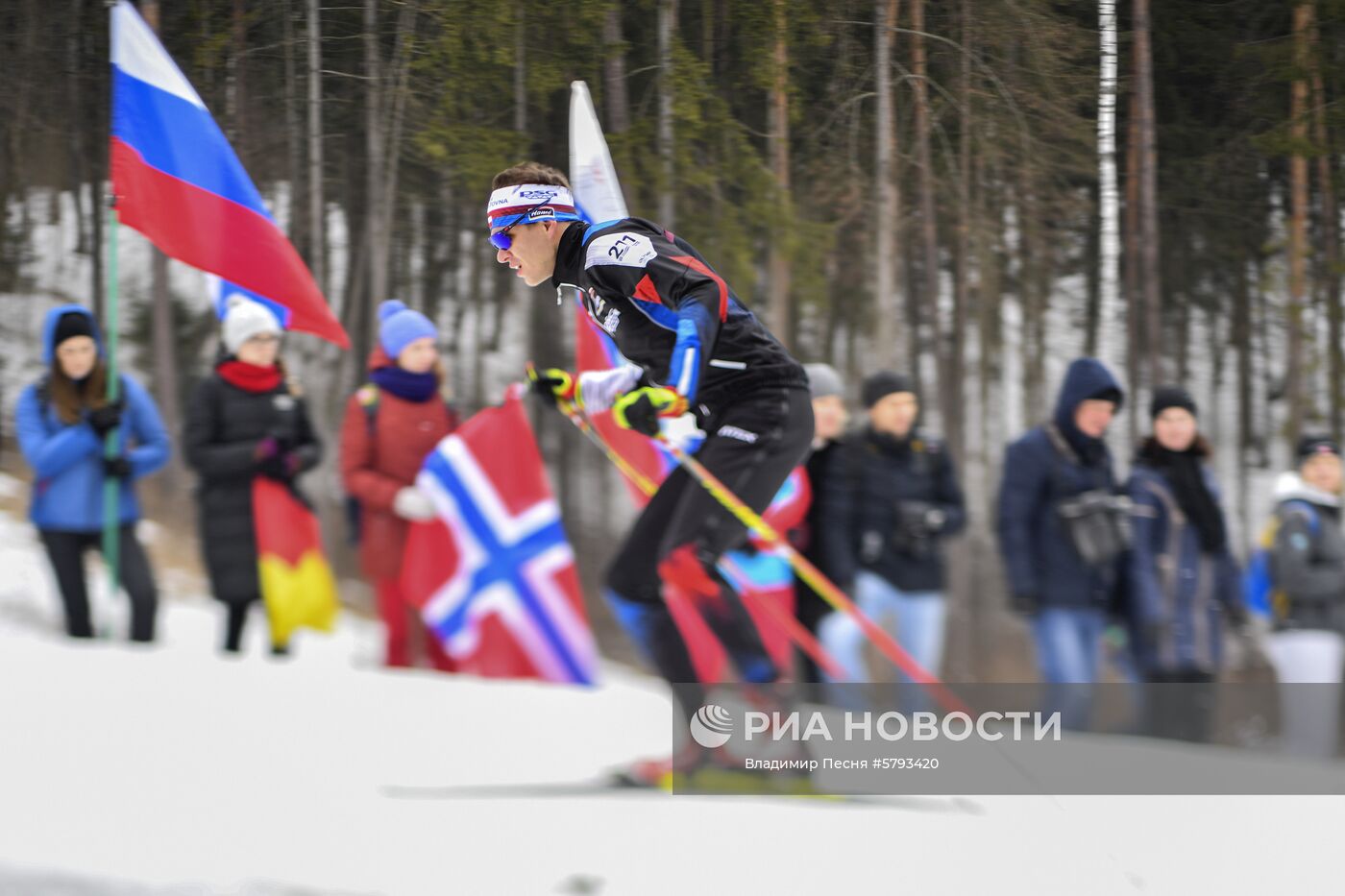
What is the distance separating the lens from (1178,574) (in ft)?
14.1

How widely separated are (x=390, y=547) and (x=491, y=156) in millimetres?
1955

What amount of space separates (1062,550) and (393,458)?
7.84 ft

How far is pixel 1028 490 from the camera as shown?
4.31m

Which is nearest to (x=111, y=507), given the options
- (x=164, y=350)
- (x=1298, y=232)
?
(x=164, y=350)

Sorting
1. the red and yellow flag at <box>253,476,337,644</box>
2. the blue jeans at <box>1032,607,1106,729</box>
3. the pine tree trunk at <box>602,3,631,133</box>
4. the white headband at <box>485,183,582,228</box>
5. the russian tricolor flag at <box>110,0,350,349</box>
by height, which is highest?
the pine tree trunk at <box>602,3,631,133</box>

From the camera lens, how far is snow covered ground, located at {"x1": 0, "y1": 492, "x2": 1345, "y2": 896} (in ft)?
9.81

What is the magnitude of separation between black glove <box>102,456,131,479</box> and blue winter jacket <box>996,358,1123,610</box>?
3031 mm

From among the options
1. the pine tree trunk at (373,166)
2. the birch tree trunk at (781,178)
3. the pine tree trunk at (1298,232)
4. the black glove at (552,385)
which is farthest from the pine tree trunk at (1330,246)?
the pine tree trunk at (373,166)

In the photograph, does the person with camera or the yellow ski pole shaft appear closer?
the yellow ski pole shaft

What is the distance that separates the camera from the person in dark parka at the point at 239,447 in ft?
13.7

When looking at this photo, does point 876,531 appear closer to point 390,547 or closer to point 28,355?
point 390,547

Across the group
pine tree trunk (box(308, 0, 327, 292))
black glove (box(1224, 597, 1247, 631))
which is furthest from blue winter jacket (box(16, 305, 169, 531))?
black glove (box(1224, 597, 1247, 631))

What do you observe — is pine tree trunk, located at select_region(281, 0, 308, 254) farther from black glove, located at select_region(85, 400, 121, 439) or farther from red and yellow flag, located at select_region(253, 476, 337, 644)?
red and yellow flag, located at select_region(253, 476, 337, 644)

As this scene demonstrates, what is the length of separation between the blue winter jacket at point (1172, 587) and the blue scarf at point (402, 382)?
2.59m
